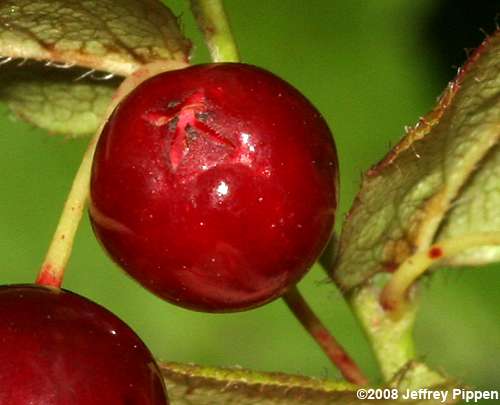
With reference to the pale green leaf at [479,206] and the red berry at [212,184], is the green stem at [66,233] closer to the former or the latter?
the red berry at [212,184]

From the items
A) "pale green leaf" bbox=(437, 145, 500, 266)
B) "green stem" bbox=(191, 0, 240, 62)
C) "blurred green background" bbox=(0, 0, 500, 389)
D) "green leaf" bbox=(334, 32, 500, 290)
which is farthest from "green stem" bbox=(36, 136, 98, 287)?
"blurred green background" bbox=(0, 0, 500, 389)

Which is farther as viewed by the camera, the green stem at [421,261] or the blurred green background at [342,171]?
the blurred green background at [342,171]

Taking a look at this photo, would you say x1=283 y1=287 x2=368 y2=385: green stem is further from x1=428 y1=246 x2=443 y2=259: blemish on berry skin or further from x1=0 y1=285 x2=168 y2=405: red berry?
x1=0 y1=285 x2=168 y2=405: red berry

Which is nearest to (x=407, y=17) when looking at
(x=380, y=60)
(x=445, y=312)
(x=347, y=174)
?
(x=380, y=60)

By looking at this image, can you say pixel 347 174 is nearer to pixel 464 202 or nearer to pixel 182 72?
pixel 464 202

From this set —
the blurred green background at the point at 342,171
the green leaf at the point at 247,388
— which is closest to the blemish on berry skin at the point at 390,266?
the green leaf at the point at 247,388

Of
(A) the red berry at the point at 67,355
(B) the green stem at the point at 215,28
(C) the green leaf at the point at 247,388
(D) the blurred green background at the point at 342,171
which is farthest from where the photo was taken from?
(D) the blurred green background at the point at 342,171
